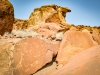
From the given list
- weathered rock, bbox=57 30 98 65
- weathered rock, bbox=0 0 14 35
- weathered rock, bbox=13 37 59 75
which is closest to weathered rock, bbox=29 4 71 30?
weathered rock, bbox=0 0 14 35

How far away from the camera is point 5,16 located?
281 inches

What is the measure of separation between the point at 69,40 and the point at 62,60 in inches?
33.6

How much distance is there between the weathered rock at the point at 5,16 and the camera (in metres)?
6.94

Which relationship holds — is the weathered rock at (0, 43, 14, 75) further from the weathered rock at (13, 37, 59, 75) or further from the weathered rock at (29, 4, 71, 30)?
the weathered rock at (29, 4, 71, 30)

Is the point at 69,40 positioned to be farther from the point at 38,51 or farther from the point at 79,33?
the point at 38,51

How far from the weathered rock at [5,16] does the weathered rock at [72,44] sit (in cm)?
312

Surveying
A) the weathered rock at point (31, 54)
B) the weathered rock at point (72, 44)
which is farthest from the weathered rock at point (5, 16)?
the weathered rock at point (72, 44)

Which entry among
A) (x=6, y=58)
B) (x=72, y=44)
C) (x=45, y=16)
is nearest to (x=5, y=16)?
(x=6, y=58)

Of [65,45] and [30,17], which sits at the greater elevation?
[30,17]

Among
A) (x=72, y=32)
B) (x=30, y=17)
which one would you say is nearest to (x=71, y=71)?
(x=72, y=32)

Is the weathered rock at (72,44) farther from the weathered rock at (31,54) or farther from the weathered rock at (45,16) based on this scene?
the weathered rock at (45,16)

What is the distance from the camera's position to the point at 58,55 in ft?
15.1

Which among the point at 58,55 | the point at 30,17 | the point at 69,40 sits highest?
the point at 30,17

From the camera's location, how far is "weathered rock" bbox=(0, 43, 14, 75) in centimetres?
396
